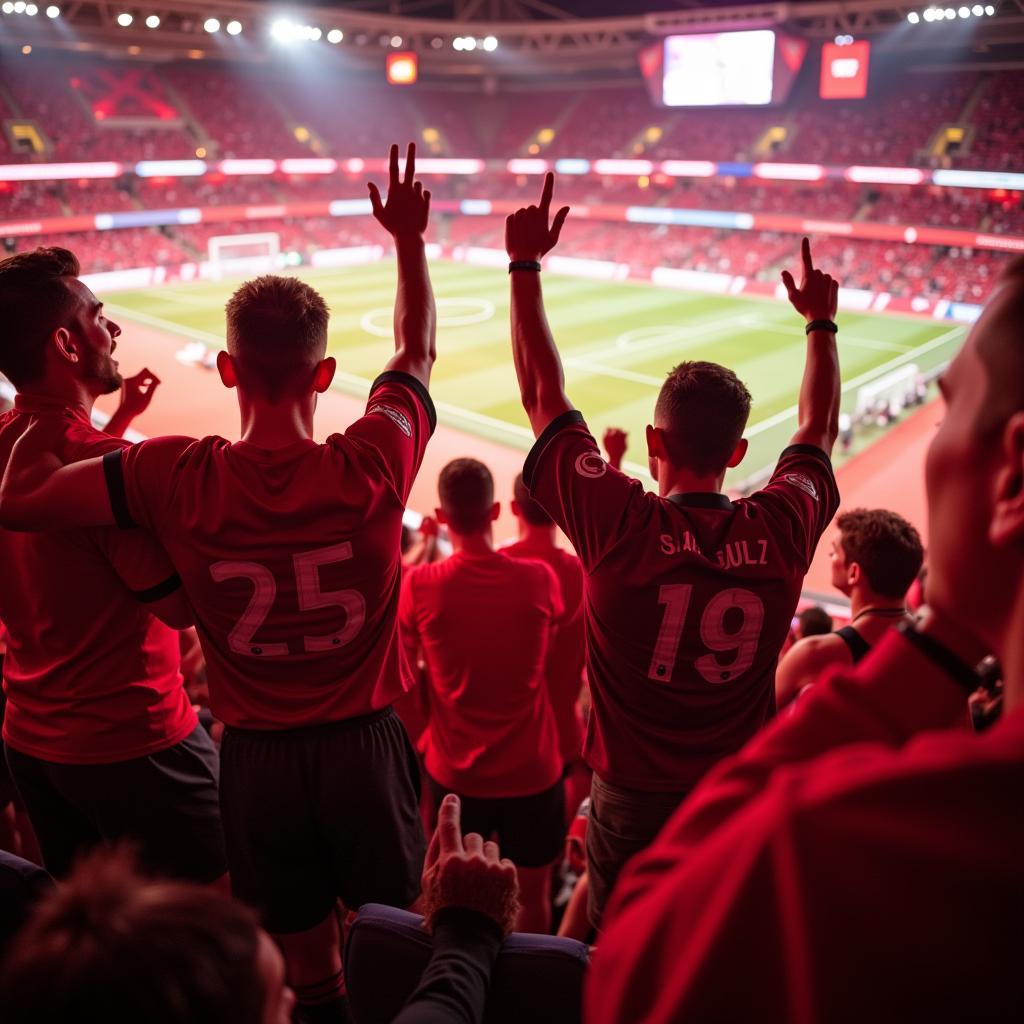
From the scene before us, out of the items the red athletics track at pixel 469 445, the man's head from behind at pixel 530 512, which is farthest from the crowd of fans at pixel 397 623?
the red athletics track at pixel 469 445

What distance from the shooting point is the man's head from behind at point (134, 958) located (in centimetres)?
94

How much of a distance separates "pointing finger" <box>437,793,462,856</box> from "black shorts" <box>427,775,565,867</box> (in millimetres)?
2321

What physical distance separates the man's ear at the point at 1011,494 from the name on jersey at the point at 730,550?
5.26 feet

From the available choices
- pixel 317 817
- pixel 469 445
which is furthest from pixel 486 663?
pixel 469 445

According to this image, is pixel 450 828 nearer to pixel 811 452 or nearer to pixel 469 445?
pixel 811 452

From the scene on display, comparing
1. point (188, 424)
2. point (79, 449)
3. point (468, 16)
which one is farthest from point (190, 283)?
point (79, 449)

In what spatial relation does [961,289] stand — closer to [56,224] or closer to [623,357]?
[623,357]

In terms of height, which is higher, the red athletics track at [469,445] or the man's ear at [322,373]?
the man's ear at [322,373]

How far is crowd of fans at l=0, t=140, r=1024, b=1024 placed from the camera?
1.17m

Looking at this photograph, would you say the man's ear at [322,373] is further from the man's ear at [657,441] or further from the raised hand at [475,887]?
the raised hand at [475,887]

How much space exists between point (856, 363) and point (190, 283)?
76.3 ft

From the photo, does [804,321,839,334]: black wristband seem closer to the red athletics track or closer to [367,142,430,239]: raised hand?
[367,142,430,239]: raised hand

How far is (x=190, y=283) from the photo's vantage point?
32031 mm

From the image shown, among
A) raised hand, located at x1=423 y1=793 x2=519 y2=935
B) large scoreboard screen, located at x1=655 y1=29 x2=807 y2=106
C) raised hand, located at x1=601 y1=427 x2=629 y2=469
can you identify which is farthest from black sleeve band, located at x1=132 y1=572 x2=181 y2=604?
large scoreboard screen, located at x1=655 y1=29 x2=807 y2=106
